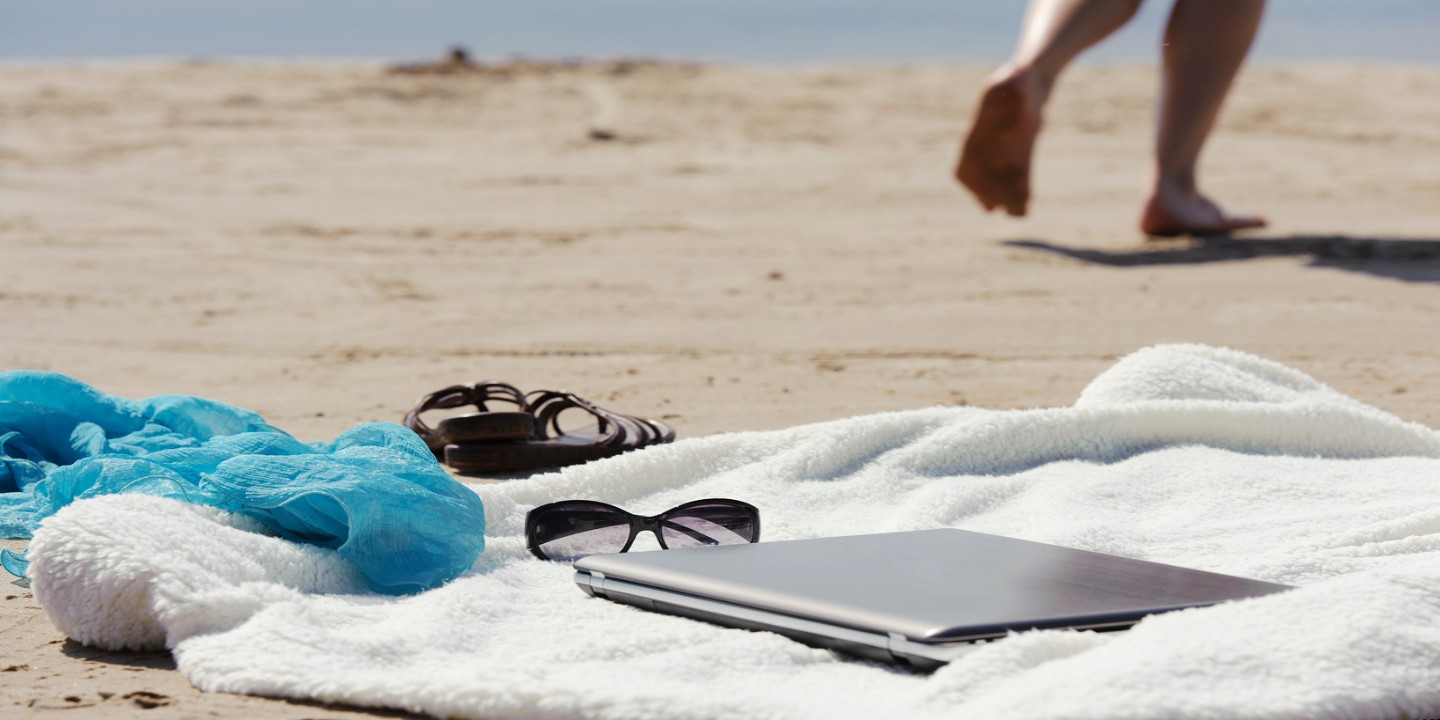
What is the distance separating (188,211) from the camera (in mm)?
6445

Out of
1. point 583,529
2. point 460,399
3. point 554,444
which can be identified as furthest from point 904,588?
point 460,399

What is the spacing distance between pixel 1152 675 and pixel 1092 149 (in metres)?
8.21

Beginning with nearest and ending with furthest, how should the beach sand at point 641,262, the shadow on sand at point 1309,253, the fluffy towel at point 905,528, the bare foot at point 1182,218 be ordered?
the fluffy towel at point 905,528 < the beach sand at point 641,262 < the shadow on sand at point 1309,253 < the bare foot at point 1182,218

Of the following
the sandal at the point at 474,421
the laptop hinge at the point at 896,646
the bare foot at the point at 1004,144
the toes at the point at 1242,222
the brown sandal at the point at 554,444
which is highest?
the bare foot at the point at 1004,144

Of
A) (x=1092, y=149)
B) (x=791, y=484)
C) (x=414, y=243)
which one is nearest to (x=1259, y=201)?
(x=1092, y=149)

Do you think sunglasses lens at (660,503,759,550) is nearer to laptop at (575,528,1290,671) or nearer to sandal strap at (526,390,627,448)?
laptop at (575,528,1290,671)

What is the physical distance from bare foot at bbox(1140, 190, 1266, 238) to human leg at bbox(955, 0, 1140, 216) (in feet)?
2.57

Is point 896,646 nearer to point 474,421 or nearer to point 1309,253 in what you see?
point 474,421

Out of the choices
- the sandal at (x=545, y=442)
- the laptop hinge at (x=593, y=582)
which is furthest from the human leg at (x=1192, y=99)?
the laptop hinge at (x=593, y=582)

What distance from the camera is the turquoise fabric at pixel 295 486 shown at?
177 centimetres

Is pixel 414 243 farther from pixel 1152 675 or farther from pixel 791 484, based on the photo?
pixel 1152 675

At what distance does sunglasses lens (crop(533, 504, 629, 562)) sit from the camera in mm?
1855

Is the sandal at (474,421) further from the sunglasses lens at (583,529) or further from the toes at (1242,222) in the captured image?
the toes at (1242,222)

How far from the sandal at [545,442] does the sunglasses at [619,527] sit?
29.9 inches
